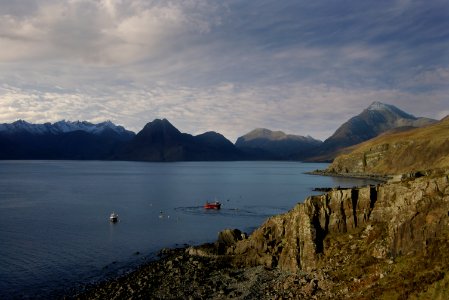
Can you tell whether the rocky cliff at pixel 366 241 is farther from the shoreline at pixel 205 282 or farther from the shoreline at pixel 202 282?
the shoreline at pixel 202 282

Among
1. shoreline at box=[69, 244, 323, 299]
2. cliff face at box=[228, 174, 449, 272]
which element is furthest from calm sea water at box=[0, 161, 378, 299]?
cliff face at box=[228, 174, 449, 272]

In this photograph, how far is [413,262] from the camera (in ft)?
156

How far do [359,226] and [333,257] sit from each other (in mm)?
6962

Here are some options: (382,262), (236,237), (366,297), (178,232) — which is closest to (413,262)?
(382,262)

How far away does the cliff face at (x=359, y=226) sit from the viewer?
52562 mm

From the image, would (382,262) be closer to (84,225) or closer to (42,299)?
(42,299)

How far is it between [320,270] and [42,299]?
128 ft

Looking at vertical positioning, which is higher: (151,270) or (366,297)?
(366,297)

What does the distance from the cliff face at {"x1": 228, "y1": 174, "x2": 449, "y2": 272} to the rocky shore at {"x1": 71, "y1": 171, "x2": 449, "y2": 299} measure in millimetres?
124

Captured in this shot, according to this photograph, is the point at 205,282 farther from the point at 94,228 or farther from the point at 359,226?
the point at 94,228

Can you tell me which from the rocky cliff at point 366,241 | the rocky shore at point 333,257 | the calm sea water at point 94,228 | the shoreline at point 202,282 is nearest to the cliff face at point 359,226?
the rocky cliff at point 366,241

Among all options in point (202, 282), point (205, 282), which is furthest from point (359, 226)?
point (202, 282)

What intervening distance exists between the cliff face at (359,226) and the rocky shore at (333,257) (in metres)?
0.12

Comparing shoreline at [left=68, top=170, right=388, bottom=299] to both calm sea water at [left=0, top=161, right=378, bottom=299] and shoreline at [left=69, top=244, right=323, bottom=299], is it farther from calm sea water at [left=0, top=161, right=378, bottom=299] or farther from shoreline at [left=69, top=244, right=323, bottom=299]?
calm sea water at [left=0, top=161, right=378, bottom=299]
